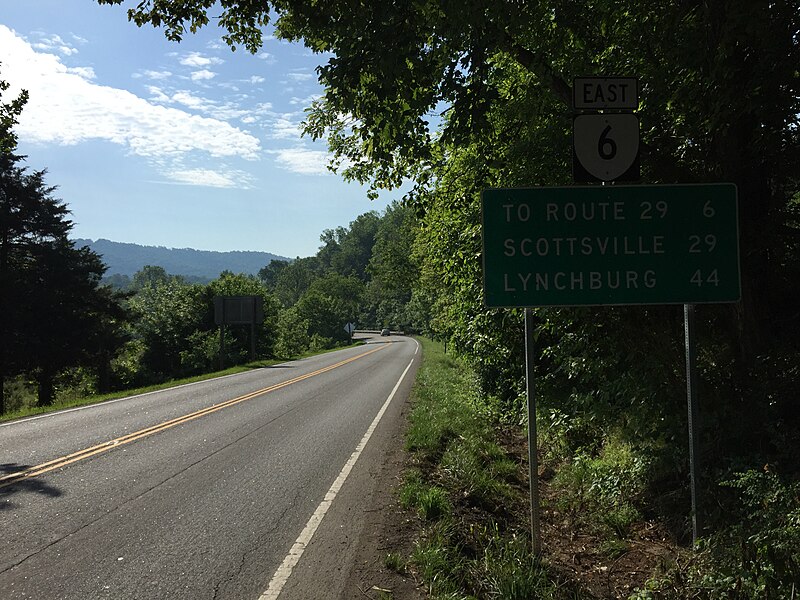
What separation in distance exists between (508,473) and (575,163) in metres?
4.18

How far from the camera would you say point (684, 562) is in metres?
4.28

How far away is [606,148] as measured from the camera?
4.57 metres

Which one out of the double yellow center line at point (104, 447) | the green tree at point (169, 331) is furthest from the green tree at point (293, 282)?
the double yellow center line at point (104, 447)

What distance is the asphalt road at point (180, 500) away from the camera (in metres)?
4.27

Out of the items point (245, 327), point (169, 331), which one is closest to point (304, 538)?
point (245, 327)

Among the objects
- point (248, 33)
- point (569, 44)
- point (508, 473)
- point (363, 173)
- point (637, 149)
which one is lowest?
point (508, 473)

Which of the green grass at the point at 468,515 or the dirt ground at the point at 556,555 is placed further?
the dirt ground at the point at 556,555

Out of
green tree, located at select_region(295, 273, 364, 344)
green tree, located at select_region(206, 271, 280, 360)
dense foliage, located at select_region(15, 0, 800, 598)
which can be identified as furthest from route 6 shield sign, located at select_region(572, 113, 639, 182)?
green tree, located at select_region(295, 273, 364, 344)

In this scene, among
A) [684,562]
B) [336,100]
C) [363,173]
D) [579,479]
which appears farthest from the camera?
[363,173]

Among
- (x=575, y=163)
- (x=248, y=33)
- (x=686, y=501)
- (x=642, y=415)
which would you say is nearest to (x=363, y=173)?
(x=248, y=33)

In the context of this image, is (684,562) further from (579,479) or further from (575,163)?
(575,163)

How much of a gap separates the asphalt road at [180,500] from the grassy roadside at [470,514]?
0.66 m

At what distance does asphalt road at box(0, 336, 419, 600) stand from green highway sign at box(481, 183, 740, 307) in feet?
8.78

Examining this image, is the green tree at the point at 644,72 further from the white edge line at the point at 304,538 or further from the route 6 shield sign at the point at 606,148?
the white edge line at the point at 304,538
